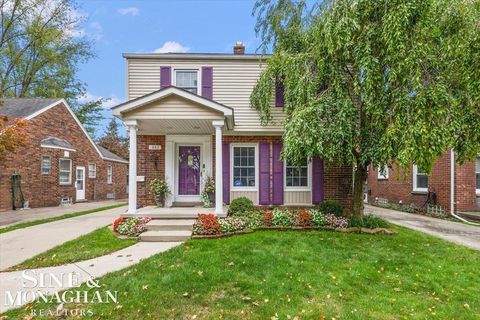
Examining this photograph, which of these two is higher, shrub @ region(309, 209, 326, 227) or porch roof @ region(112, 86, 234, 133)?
porch roof @ region(112, 86, 234, 133)

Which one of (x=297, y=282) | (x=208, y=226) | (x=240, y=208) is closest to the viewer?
(x=297, y=282)

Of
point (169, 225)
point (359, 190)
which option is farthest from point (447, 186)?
point (169, 225)

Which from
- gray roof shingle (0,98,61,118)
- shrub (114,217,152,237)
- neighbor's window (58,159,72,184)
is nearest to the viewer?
shrub (114,217,152,237)

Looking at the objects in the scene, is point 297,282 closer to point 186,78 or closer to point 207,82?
point 207,82

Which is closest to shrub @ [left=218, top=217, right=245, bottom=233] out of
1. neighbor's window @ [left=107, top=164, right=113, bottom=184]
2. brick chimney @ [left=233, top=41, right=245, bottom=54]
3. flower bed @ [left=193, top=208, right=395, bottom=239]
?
flower bed @ [left=193, top=208, right=395, bottom=239]

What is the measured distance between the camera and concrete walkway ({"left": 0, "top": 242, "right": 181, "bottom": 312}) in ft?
13.2

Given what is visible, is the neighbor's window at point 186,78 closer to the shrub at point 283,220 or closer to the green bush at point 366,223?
the shrub at point 283,220

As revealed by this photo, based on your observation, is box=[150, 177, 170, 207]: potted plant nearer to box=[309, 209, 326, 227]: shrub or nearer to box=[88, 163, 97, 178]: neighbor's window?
box=[309, 209, 326, 227]: shrub

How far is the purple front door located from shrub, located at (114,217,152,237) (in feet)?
8.14

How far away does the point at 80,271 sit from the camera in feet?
15.5

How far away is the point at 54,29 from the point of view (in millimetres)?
21344

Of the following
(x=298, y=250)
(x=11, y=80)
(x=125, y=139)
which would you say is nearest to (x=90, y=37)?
(x=11, y=80)

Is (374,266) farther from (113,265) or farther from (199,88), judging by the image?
(199,88)

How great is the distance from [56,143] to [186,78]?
9741mm
